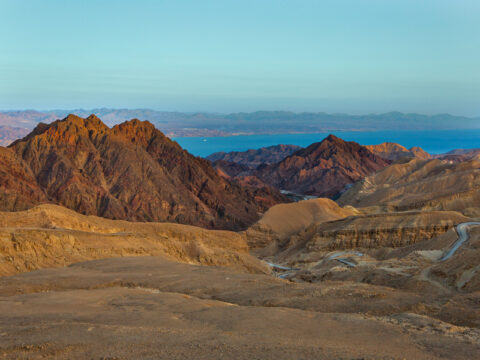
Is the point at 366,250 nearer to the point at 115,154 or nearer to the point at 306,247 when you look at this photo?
the point at 306,247

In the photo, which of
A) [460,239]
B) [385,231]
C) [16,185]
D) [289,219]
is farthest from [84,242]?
[16,185]

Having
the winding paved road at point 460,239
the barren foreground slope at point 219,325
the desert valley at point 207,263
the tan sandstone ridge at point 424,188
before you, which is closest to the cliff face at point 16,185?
the desert valley at point 207,263

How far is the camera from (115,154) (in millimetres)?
96625

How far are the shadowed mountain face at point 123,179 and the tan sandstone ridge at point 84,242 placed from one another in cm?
3198

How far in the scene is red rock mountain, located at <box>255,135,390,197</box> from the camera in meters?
149

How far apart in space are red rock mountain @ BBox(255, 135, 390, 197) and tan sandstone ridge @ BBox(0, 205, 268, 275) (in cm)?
9349

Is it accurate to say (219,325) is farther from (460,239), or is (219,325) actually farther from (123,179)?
(123,179)

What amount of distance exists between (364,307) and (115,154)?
83.6 meters

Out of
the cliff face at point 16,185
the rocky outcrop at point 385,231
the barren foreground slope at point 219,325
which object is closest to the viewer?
the barren foreground slope at point 219,325

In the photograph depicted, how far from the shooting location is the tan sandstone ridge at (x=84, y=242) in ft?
106

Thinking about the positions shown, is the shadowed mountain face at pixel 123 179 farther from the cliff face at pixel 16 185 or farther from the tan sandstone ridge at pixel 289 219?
Result: the tan sandstone ridge at pixel 289 219

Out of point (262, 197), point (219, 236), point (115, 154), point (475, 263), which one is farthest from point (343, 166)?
point (475, 263)

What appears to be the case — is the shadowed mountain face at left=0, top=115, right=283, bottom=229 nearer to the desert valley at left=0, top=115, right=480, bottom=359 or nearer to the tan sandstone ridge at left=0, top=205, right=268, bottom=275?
the desert valley at left=0, top=115, right=480, bottom=359

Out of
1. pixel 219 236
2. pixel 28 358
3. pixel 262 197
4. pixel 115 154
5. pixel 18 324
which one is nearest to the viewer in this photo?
pixel 28 358
